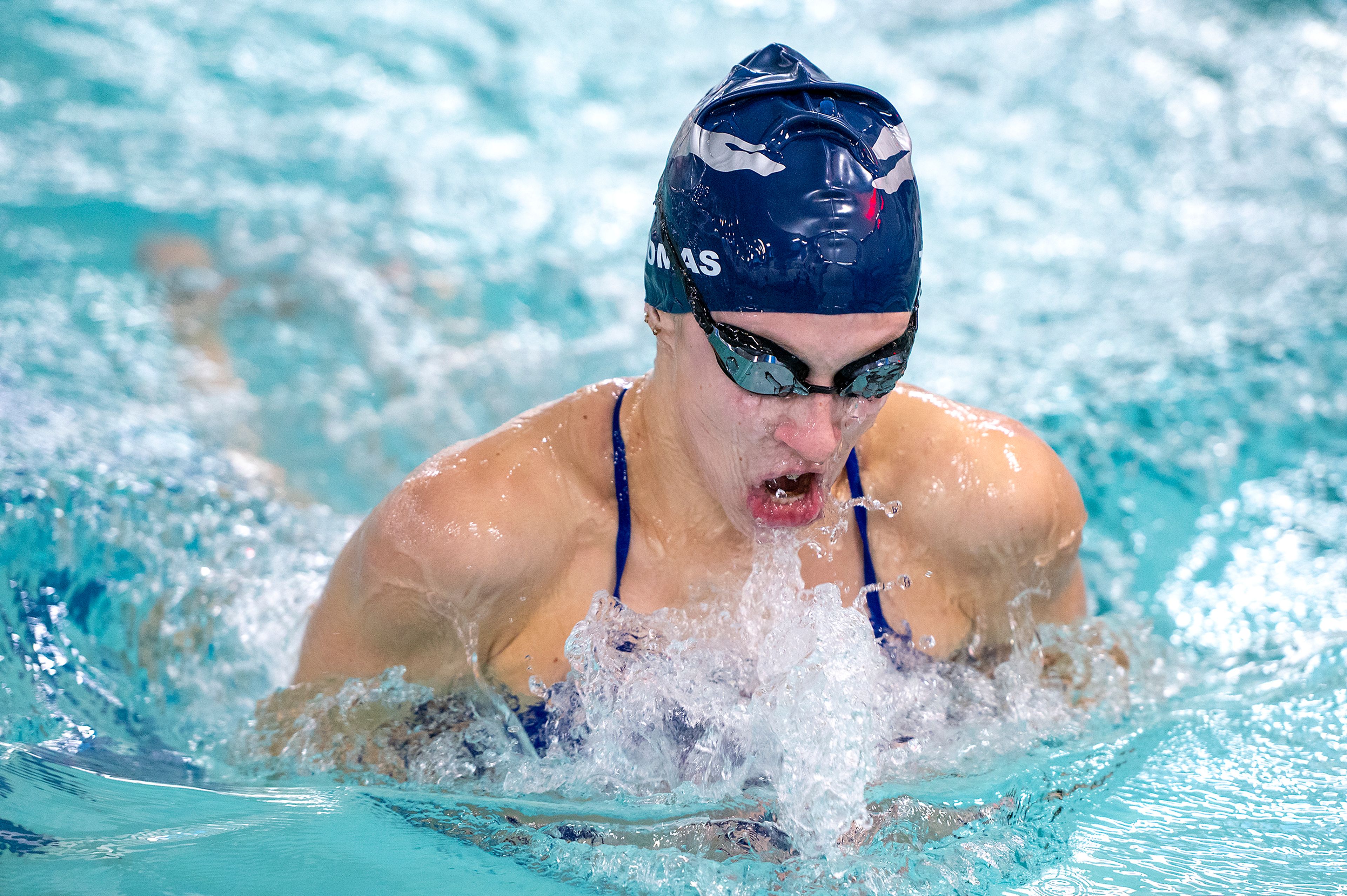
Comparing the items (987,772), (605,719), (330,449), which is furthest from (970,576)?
(330,449)

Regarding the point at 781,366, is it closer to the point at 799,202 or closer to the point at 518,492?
the point at 799,202

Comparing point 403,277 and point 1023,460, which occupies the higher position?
point 403,277

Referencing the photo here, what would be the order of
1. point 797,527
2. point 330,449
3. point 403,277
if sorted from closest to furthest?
point 797,527 < point 330,449 < point 403,277

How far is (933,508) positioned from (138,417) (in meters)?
2.89

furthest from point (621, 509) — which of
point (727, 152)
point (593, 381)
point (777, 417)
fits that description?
point (593, 381)

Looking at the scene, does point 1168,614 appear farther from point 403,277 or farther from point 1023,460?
point 403,277

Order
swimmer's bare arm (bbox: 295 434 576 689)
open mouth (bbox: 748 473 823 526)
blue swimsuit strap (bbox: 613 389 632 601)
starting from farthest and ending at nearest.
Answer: blue swimsuit strap (bbox: 613 389 632 601) → swimmer's bare arm (bbox: 295 434 576 689) → open mouth (bbox: 748 473 823 526)

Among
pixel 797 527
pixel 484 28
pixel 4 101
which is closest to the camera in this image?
pixel 797 527

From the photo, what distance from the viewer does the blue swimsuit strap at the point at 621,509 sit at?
2301 millimetres

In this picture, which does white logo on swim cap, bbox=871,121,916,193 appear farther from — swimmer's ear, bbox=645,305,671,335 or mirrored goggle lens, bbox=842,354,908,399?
swimmer's ear, bbox=645,305,671,335

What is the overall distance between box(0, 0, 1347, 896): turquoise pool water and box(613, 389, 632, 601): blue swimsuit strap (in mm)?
126

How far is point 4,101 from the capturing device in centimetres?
582

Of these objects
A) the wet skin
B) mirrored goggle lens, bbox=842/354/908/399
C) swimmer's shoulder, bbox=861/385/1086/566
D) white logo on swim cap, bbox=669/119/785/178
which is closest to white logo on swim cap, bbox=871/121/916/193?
white logo on swim cap, bbox=669/119/785/178

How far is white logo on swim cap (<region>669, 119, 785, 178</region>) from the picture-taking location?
185 cm
